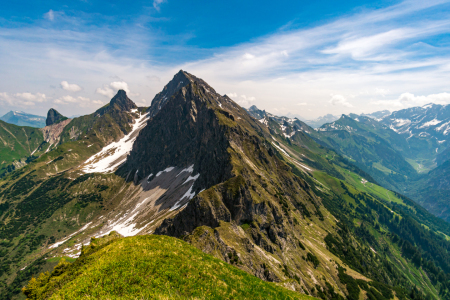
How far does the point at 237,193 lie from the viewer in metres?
93.5

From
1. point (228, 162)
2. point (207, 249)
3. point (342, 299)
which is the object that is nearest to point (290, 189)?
point (228, 162)

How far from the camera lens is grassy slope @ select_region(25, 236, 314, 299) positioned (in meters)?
23.1

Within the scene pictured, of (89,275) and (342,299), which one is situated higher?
(89,275)

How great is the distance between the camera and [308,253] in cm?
10319

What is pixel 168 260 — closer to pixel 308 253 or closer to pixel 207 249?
pixel 207 249

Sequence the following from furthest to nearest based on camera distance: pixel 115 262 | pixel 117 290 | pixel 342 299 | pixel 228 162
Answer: pixel 228 162
pixel 342 299
pixel 115 262
pixel 117 290

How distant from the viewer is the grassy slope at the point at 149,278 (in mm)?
23089

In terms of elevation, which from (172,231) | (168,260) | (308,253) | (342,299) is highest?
(168,260)

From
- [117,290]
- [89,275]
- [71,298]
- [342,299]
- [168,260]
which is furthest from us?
[342,299]

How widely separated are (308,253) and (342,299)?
2272 centimetres

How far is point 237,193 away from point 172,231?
133 ft

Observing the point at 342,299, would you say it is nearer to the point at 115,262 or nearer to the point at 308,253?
the point at 308,253

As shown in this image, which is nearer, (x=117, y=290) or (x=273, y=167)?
(x=117, y=290)

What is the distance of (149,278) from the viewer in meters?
24.9
